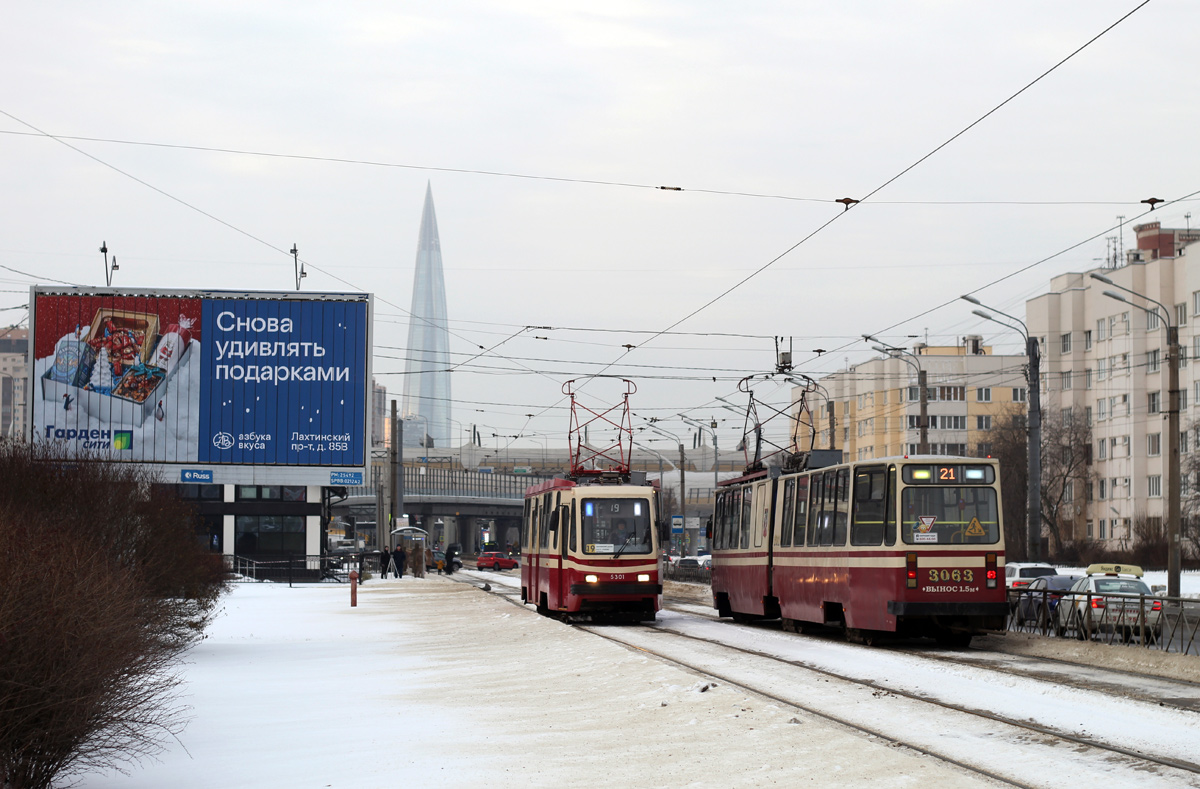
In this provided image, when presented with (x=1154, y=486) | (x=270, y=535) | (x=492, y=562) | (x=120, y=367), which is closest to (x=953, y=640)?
(x=120, y=367)

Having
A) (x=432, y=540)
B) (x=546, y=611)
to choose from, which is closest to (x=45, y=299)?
(x=546, y=611)

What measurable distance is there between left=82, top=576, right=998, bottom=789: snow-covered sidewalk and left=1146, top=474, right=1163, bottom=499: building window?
198 ft

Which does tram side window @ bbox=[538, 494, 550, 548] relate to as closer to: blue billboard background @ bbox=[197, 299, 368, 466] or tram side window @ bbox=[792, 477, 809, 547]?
tram side window @ bbox=[792, 477, 809, 547]

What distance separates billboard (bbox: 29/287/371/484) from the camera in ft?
175

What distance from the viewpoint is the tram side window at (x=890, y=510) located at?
776 inches

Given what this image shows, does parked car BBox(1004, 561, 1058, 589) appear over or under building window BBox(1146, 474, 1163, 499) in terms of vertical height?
under

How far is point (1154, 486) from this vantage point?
7494 cm

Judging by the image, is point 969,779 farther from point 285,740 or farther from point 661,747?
point 285,740

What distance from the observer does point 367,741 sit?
11.1m

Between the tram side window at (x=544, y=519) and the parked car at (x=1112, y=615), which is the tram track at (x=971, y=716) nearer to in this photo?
the parked car at (x=1112, y=615)

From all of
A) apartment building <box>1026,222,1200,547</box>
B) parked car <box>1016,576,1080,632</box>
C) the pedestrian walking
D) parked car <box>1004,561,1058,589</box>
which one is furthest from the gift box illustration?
apartment building <box>1026,222,1200,547</box>

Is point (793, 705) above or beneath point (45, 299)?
beneath

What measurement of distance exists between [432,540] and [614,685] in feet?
393

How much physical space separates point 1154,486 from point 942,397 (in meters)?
32.5
